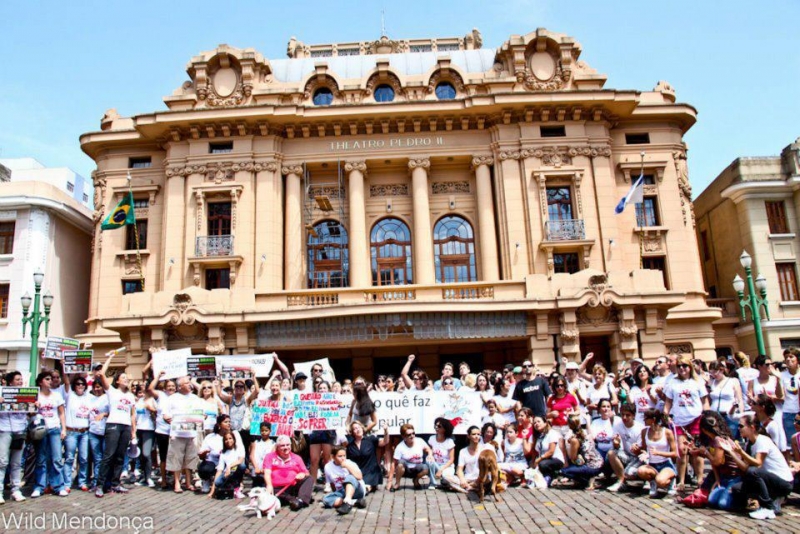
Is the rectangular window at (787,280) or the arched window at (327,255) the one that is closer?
the arched window at (327,255)

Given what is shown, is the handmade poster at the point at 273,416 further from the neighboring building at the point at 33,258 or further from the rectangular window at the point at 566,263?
the neighboring building at the point at 33,258

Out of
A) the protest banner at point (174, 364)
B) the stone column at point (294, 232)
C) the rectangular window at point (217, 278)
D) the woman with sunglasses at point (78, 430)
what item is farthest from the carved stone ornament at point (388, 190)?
the woman with sunglasses at point (78, 430)

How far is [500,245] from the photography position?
29719mm

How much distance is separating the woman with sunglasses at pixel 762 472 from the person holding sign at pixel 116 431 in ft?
34.1

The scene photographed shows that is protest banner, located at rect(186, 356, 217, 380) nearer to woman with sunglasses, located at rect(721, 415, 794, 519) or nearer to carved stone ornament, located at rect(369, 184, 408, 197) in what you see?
woman with sunglasses, located at rect(721, 415, 794, 519)

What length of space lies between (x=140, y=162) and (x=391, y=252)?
1364 centimetres

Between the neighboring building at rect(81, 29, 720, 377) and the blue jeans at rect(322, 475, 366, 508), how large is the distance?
636 inches

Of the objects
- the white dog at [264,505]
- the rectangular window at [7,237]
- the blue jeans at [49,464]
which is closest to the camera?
the white dog at [264,505]

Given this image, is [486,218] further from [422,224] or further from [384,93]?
[384,93]

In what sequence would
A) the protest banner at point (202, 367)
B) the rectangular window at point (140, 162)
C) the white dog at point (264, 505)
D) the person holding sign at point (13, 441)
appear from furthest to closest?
the rectangular window at point (140, 162) < the protest banner at point (202, 367) < the person holding sign at point (13, 441) < the white dog at point (264, 505)

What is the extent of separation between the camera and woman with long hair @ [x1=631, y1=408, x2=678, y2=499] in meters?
10.4

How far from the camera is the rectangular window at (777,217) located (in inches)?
1248

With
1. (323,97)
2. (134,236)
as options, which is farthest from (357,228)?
(134,236)

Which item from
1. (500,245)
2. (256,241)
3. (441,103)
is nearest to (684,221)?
(500,245)
